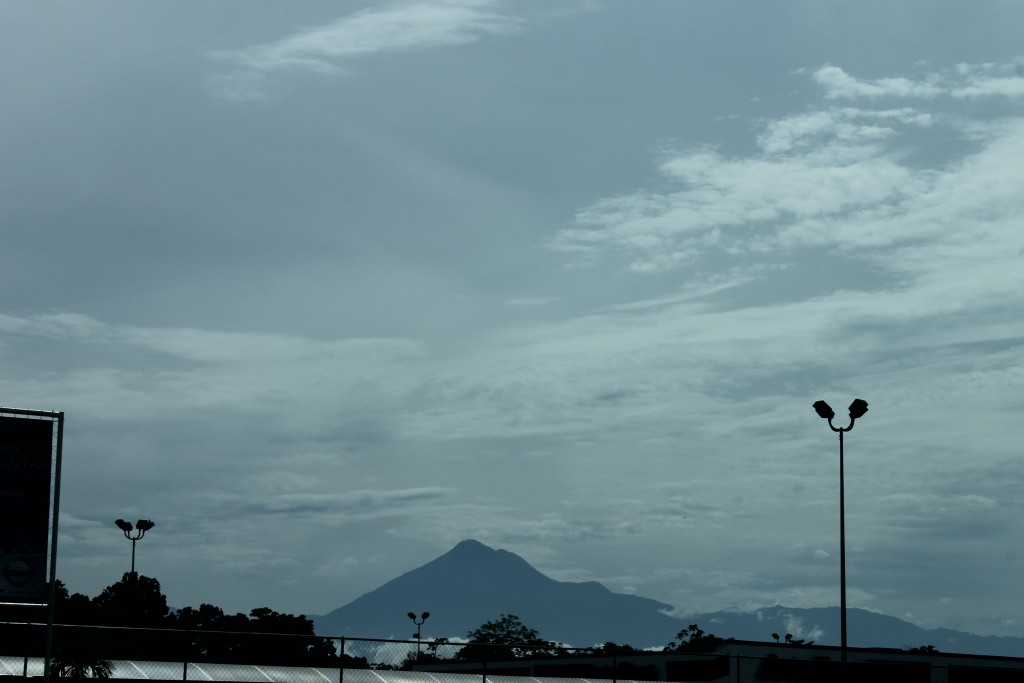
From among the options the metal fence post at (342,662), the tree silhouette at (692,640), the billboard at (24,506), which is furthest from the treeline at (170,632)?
the tree silhouette at (692,640)

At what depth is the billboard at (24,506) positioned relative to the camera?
2547 centimetres

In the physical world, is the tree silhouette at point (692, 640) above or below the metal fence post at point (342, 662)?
below

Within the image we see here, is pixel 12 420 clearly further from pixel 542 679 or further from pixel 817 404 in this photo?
pixel 817 404

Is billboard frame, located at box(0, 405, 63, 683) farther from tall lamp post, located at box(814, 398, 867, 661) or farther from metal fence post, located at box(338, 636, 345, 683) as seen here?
tall lamp post, located at box(814, 398, 867, 661)

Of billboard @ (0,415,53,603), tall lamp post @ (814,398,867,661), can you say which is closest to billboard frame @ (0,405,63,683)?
billboard @ (0,415,53,603)

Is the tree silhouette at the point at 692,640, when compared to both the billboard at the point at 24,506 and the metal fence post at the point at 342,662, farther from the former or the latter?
the billboard at the point at 24,506

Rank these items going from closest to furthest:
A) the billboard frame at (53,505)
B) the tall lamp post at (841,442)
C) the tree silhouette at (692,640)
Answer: the billboard frame at (53,505) → the tall lamp post at (841,442) → the tree silhouette at (692,640)

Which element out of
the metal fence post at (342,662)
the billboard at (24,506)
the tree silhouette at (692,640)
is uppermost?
the billboard at (24,506)

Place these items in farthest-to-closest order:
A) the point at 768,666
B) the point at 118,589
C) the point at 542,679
→ the point at 118,589 → the point at 768,666 → the point at 542,679

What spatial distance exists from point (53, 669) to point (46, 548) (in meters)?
9.07

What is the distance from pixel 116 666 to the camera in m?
34.2

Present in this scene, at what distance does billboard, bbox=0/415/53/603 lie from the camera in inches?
1003

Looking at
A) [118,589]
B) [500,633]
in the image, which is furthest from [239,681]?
[500,633]

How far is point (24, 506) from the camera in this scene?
1025 inches
